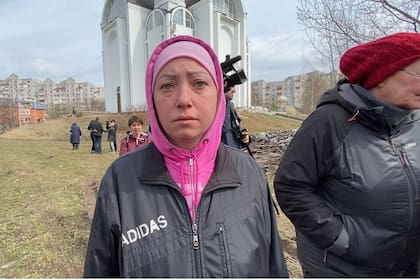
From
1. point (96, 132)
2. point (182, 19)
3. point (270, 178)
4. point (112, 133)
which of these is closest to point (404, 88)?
point (270, 178)

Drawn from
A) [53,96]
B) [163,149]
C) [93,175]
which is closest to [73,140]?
[93,175]

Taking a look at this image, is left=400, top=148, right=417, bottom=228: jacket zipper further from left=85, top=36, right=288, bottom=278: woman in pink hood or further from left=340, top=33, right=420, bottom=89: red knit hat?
left=85, top=36, right=288, bottom=278: woman in pink hood

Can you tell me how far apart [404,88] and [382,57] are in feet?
0.59

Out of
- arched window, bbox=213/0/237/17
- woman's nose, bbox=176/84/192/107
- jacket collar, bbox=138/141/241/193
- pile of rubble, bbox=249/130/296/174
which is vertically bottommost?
pile of rubble, bbox=249/130/296/174

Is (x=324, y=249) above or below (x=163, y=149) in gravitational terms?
below

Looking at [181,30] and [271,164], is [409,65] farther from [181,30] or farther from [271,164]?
[181,30]

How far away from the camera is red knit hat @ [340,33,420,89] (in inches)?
55.7

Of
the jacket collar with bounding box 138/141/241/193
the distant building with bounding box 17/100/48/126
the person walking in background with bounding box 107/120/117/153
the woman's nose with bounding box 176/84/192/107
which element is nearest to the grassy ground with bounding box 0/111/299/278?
the jacket collar with bounding box 138/141/241/193

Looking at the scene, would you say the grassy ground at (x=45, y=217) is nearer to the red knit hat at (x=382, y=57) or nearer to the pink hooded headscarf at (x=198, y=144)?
the pink hooded headscarf at (x=198, y=144)

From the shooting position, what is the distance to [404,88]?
1449mm

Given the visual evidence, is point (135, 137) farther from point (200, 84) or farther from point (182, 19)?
point (182, 19)

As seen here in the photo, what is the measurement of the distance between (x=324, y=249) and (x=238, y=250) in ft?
1.93

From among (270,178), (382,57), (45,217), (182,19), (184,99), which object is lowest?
(45,217)

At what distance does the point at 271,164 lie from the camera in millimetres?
8828
